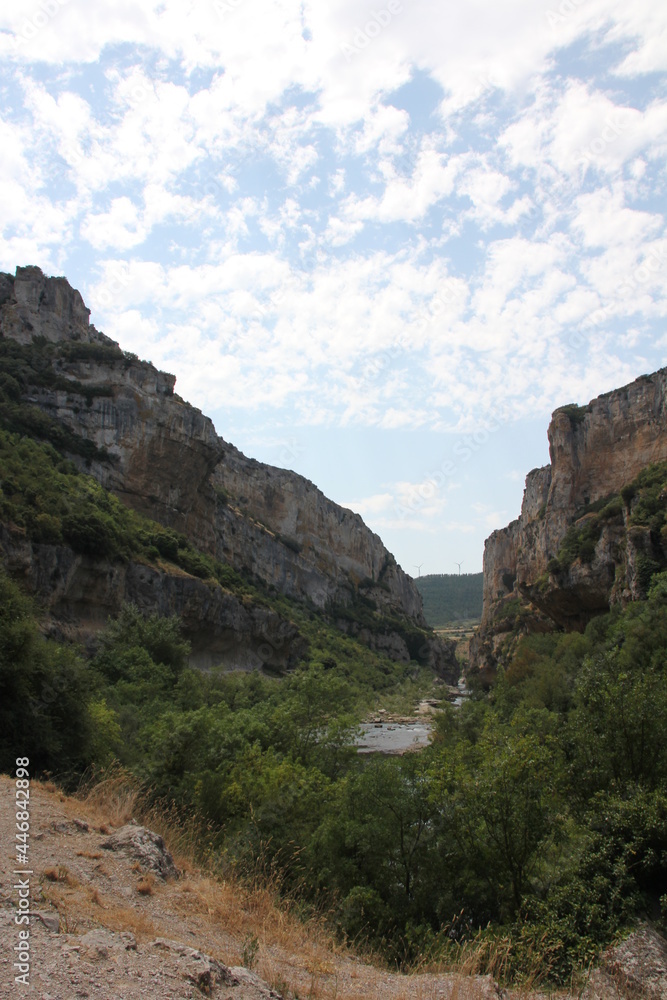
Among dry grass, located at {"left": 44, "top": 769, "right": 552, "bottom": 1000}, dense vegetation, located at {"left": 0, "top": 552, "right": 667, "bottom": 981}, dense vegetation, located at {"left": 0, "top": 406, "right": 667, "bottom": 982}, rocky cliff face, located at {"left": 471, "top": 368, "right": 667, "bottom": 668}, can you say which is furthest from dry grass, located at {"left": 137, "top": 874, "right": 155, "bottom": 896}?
rocky cliff face, located at {"left": 471, "top": 368, "right": 667, "bottom": 668}

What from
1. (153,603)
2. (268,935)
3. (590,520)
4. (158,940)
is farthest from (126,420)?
(158,940)

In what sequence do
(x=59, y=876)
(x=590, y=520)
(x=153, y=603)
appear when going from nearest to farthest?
(x=59, y=876), (x=153, y=603), (x=590, y=520)

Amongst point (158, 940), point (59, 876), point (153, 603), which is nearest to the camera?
point (158, 940)

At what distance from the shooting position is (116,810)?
971 centimetres

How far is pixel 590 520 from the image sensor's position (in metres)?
50.5

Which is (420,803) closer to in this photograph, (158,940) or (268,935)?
(268,935)

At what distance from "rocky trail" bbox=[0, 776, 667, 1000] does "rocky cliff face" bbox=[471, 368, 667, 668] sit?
3274 centimetres

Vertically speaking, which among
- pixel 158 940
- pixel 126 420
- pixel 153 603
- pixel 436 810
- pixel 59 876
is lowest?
pixel 436 810

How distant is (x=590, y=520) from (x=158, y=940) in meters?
51.0

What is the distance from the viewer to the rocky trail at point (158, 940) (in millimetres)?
4590

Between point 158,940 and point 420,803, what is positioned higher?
point 158,940

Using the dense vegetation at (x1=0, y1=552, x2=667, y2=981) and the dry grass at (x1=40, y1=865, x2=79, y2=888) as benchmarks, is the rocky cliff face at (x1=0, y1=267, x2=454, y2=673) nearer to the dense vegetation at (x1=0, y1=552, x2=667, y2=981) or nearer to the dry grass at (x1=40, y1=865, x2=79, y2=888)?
the dense vegetation at (x1=0, y1=552, x2=667, y2=981)

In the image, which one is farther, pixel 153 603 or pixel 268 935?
pixel 153 603

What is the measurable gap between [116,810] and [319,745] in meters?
6.35
